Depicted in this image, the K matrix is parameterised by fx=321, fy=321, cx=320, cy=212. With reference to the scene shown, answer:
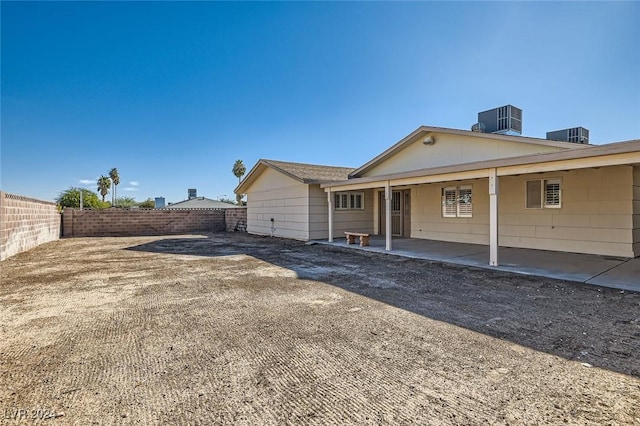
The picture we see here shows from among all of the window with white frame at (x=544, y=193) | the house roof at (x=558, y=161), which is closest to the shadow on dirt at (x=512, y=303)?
the house roof at (x=558, y=161)

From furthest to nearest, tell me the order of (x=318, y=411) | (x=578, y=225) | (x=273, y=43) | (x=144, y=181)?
(x=144, y=181) → (x=273, y=43) → (x=578, y=225) → (x=318, y=411)

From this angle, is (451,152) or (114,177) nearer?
(451,152)

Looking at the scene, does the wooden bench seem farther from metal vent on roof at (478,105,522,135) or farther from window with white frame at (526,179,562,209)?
metal vent on roof at (478,105,522,135)

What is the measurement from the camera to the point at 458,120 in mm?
15430

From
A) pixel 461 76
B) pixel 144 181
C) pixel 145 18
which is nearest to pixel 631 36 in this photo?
pixel 461 76

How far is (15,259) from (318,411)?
11.3 metres

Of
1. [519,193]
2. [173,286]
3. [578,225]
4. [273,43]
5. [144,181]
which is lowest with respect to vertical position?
[173,286]

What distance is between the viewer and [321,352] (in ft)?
10.3

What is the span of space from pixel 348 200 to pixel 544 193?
22.9 feet

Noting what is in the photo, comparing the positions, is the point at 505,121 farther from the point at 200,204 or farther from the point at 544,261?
the point at 200,204

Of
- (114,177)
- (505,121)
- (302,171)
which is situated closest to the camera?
(505,121)

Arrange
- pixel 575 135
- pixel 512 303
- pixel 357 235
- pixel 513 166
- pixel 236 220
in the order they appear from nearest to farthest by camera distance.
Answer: pixel 512 303 → pixel 513 166 → pixel 575 135 → pixel 357 235 → pixel 236 220

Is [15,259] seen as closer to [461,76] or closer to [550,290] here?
[550,290]

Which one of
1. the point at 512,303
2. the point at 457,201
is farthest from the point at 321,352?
the point at 457,201
